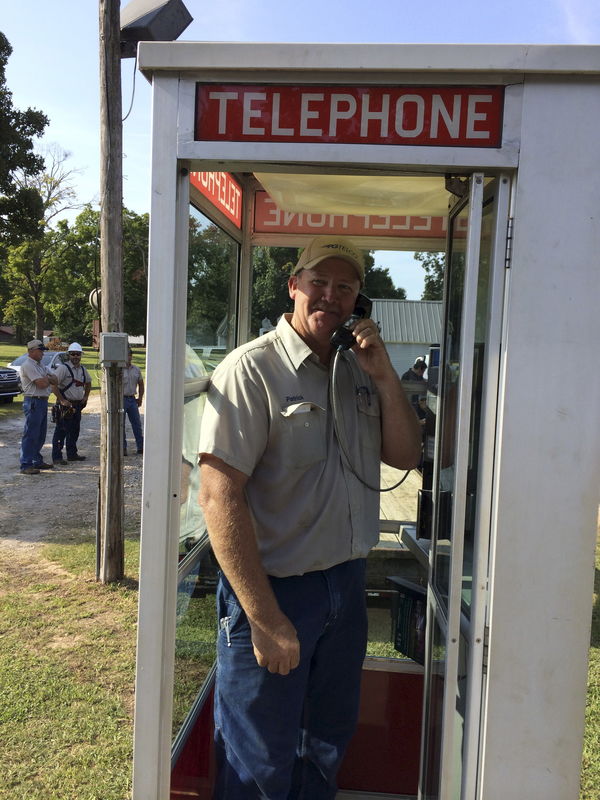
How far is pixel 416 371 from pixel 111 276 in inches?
137

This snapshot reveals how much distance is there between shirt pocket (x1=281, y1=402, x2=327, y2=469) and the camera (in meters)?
2.05

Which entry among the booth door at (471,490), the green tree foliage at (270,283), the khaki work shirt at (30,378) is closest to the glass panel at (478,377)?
the booth door at (471,490)

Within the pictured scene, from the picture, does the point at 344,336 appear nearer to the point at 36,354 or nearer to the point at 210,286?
the point at 210,286

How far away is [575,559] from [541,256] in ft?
2.66

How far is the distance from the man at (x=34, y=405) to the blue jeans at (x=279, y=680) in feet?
27.5

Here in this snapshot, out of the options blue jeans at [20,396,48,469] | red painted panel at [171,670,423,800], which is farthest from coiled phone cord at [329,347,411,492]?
blue jeans at [20,396,48,469]

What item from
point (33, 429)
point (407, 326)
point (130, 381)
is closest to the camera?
point (407, 326)

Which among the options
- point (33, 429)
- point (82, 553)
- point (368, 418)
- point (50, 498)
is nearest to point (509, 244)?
point (368, 418)

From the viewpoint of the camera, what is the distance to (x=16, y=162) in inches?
632

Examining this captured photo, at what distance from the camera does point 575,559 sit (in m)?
1.81

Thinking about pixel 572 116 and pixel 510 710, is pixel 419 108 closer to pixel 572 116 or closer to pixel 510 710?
pixel 572 116

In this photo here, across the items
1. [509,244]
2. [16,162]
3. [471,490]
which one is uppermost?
[16,162]

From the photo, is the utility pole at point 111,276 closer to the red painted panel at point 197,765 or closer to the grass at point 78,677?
the grass at point 78,677

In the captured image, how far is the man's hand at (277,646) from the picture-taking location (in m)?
1.94
